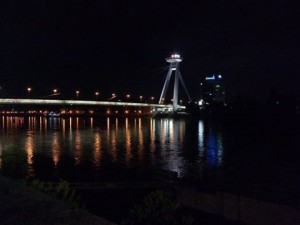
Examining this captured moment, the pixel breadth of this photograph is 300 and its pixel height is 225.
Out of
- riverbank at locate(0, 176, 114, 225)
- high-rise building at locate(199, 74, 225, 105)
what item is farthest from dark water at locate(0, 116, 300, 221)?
high-rise building at locate(199, 74, 225, 105)

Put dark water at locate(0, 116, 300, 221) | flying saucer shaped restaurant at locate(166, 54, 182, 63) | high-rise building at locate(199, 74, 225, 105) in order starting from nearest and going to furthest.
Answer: dark water at locate(0, 116, 300, 221) < flying saucer shaped restaurant at locate(166, 54, 182, 63) < high-rise building at locate(199, 74, 225, 105)

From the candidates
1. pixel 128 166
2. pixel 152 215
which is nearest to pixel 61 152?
pixel 128 166

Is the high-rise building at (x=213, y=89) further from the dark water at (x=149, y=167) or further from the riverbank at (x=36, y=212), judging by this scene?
the riverbank at (x=36, y=212)

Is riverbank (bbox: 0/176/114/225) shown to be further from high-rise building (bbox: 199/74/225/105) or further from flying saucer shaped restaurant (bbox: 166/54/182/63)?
high-rise building (bbox: 199/74/225/105)

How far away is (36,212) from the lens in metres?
3.86

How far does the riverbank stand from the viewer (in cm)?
358

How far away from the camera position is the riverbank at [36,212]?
3580 mm

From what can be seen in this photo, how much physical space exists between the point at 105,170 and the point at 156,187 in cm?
681

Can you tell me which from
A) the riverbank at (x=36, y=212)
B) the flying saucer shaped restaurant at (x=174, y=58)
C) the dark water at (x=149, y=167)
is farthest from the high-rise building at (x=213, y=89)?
the riverbank at (x=36, y=212)

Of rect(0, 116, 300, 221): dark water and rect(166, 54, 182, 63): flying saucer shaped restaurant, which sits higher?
rect(166, 54, 182, 63): flying saucer shaped restaurant

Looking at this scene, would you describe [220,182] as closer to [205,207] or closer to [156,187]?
[205,207]

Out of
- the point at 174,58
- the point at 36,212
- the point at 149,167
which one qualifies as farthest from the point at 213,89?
the point at 36,212

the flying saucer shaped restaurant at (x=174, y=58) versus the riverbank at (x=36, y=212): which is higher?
the flying saucer shaped restaurant at (x=174, y=58)

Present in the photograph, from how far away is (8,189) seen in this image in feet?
15.9
